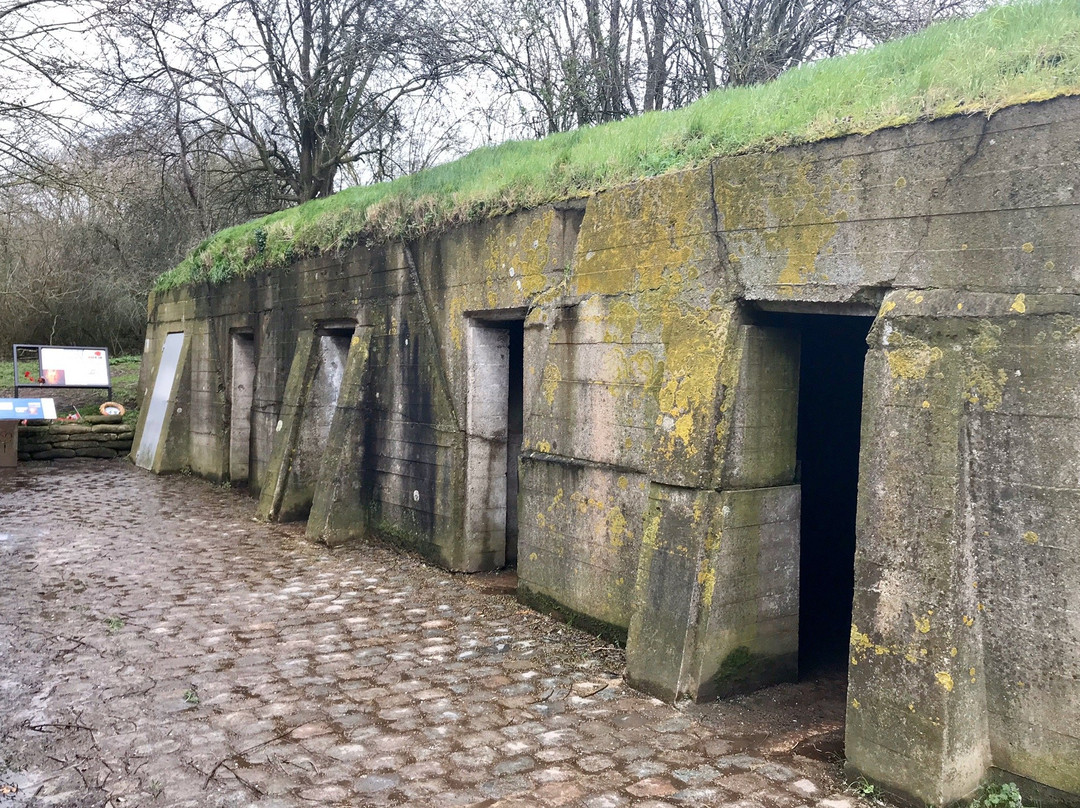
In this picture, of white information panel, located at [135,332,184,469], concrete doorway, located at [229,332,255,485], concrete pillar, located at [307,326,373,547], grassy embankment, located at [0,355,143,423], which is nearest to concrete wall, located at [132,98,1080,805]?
concrete pillar, located at [307,326,373,547]

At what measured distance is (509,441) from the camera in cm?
827

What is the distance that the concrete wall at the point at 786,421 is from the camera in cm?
379

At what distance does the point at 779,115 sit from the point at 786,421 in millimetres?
1865

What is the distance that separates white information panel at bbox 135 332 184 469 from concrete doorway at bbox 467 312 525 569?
9224mm

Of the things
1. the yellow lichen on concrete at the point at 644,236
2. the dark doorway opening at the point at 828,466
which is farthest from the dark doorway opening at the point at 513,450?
the dark doorway opening at the point at 828,466

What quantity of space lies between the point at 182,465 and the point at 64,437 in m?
3.37

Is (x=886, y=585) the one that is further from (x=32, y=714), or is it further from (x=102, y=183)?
(x=102, y=183)

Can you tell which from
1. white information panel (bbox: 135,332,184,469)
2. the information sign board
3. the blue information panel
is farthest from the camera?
the information sign board

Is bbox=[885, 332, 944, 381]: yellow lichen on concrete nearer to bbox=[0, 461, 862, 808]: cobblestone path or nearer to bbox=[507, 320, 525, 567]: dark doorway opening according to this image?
bbox=[0, 461, 862, 808]: cobblestone path

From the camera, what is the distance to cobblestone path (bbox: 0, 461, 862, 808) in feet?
13.4

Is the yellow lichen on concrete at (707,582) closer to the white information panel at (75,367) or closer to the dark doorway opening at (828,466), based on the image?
the dark doorway opening at (828,466)

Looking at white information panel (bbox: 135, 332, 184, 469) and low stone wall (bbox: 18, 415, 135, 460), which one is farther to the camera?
low stone wall (bbox: 18, 415, 135, 460)

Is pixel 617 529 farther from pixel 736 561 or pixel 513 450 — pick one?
pixel 513 450

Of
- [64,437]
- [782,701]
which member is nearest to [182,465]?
[64,437]
